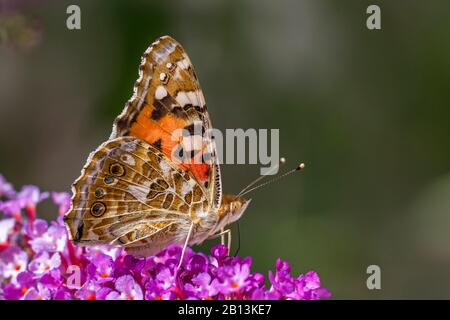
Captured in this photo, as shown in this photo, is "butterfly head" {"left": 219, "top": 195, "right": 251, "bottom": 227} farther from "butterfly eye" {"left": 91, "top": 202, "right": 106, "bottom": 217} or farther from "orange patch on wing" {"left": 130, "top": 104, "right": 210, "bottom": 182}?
"butterfly eye" {"left": 91, "top": 202, "right": 106, "bottom": 217}

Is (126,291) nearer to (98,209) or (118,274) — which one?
(118,274)

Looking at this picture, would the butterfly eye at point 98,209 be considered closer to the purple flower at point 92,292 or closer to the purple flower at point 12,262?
the purple flower at point 92,292

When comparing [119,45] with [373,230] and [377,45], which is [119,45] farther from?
[373,230]

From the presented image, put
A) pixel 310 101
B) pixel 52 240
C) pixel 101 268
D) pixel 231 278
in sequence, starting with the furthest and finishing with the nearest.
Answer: pixel 310 101 < pixel 52 240 < pixel 101 268 < pixel 231 278

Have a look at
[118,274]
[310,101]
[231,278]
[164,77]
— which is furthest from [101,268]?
[310,101]

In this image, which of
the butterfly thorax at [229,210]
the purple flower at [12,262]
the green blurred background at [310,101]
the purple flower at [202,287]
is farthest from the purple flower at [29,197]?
the green blurred background at [310,101]
